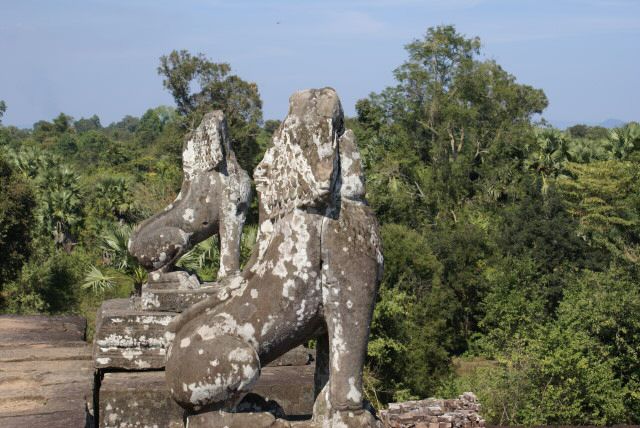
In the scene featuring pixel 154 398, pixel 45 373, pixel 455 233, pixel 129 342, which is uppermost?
pixel 129 342

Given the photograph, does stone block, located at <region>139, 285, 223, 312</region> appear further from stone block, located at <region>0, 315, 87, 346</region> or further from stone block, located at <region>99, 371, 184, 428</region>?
stone block, located at <region>0, 315, 87, 346</region>

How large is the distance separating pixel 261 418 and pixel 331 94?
5.35 feet

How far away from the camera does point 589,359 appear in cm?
2386

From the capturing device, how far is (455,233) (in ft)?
117

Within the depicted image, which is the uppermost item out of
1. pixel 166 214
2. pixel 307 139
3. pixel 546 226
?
pixel 307 139

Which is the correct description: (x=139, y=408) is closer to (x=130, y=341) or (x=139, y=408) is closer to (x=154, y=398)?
(x=154, y=398)

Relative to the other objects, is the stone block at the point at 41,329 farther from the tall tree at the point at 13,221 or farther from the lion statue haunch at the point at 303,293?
the tall tree at the point at 13,221

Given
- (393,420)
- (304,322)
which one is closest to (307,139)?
(304,322)

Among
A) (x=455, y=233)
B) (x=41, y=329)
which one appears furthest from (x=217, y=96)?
(x=41, y=329)

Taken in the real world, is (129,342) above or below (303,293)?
below

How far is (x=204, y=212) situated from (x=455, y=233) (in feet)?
94.4

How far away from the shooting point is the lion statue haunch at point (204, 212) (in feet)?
24.8

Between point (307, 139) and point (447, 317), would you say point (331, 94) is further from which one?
point (447, 317)

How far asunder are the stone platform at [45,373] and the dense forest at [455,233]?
6686 mm
